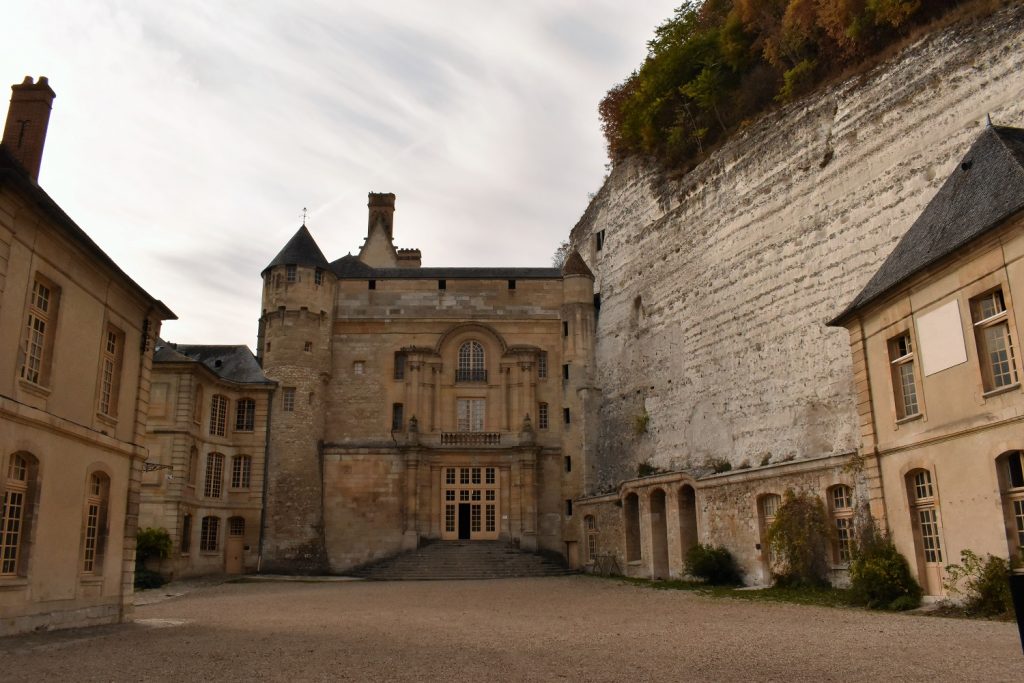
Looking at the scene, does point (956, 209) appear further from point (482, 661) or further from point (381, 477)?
point (381, 477)

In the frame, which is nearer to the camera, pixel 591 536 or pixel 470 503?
pixel 591 536

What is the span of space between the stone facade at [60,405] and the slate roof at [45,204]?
0.02m

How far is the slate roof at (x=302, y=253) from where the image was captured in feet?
95.8

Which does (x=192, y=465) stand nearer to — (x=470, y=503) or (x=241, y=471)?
(x=241, y=471)

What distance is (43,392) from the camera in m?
10.6

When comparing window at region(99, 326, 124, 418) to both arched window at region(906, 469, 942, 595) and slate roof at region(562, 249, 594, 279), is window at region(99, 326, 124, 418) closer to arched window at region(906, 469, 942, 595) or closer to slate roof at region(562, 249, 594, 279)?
arched window at region(906, 469, 942, 595)

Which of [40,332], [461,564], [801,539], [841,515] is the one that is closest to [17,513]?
[40,332]

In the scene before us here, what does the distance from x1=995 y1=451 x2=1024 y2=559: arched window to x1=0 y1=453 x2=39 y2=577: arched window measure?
12336mm

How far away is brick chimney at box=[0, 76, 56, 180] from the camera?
12344 millimetres

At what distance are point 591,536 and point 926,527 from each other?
48.3 ft

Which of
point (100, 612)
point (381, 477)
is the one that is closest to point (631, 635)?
point (100, 612)

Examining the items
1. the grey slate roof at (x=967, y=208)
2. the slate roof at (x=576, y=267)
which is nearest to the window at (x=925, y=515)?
the grey slate roof at (x=967, y=208)

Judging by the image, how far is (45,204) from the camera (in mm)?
10234

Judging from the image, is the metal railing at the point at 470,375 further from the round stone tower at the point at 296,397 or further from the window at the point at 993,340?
the window at the point at 993,340
